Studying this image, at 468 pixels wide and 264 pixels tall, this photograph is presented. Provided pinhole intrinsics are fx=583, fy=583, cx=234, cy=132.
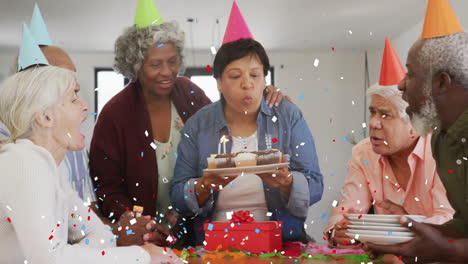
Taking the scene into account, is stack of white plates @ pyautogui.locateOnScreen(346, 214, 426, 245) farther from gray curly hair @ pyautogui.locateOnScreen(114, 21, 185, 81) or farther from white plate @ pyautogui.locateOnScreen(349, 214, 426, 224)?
gray curly hair @ pyautogui.locateOnScreen(114, 21, 185, 81)

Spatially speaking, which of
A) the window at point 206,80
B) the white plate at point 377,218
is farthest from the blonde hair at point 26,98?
the white plate at point 377,218

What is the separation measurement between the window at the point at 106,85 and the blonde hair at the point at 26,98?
1.64 ft

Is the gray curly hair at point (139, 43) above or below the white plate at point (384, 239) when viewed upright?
above

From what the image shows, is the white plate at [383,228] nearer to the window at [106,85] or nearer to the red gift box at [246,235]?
the red gift box at [246,235]

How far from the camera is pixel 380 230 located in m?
1.46

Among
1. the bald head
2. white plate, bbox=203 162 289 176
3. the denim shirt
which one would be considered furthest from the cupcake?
the bald head

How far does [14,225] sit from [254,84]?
940 mm

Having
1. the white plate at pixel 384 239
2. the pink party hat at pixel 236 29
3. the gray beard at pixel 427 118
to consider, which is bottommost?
the white plate at pixel 384 239

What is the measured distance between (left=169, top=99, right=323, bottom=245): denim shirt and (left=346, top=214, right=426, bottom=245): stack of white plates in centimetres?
49

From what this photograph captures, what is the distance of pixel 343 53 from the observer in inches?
82.4

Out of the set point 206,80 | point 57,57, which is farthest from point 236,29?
point 57,57

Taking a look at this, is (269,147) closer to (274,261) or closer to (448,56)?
(274,261)

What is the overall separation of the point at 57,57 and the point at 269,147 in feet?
2.69

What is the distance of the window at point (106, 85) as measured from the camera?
2143 mm
